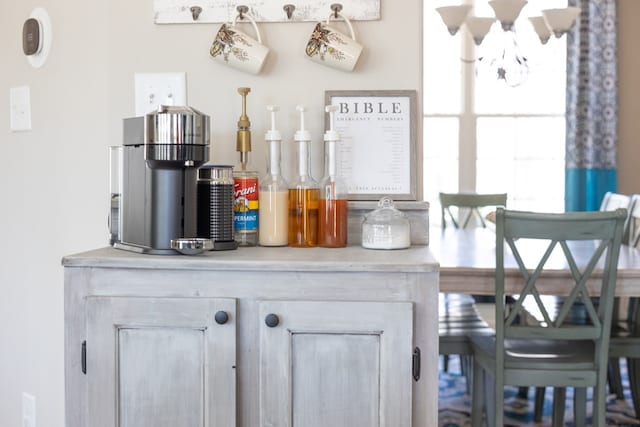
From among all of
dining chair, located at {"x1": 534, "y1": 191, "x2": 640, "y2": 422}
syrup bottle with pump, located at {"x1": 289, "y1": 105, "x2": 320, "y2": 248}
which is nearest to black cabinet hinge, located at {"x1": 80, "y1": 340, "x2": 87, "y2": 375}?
syrup bottle with pump, located at {"x1": 289, "y1": 105, "x2": 320, "y2": 248}

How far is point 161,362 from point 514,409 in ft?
7.34

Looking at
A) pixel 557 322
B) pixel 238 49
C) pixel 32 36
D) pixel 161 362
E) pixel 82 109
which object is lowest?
pixel 557 322

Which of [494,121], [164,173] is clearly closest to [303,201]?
[164,173]

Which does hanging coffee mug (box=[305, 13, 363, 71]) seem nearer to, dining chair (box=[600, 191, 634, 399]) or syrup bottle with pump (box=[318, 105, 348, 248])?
syrup bottle with pump (box=[318, 105, 348, 248])

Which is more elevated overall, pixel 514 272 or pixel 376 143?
pixel 376 143

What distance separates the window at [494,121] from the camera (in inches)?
201

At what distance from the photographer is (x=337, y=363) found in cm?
139

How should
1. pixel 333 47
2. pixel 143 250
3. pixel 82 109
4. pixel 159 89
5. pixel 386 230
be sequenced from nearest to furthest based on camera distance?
1. pixel 143 250
2. pixel 386 230
3. pixel 333 47
4. pixel 159 89
5. pixel 82 109

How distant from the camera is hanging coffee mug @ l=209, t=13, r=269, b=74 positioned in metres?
1.73

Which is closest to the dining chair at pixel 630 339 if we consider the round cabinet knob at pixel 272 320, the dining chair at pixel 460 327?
the dining chair at pixel 460 327

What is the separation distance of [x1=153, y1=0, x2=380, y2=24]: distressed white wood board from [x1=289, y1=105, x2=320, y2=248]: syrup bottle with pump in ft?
0.84

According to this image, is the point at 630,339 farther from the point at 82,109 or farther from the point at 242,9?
the point at 82,109

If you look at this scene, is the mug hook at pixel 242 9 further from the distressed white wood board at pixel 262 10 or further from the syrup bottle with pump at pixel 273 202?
the syrup bottle with pump at pixel 273 202

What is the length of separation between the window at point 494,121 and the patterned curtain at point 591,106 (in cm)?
13
